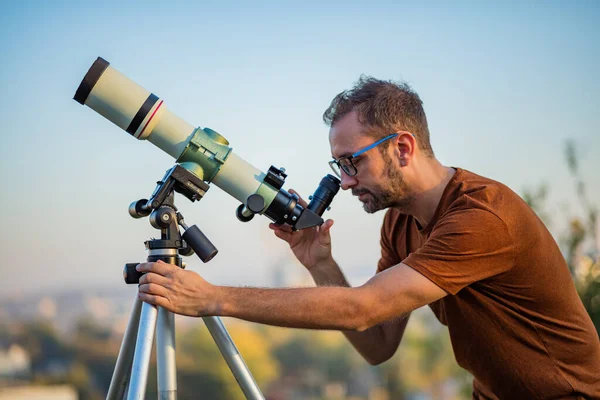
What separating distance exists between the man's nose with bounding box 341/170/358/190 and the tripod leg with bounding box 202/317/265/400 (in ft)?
1.85

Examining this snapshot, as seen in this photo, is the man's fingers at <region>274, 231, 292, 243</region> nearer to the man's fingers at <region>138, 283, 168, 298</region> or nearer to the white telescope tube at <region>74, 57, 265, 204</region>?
the white telescope tube at <region>74, 57, 265, 204</region>

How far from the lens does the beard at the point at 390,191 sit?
1.76 m

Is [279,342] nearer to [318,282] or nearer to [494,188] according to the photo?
[318,282]

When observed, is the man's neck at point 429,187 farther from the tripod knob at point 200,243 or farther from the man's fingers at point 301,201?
the tripod knob at point 200,243

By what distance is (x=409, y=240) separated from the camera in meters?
2.00

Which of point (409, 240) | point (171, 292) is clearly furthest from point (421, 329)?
point (171, 292)

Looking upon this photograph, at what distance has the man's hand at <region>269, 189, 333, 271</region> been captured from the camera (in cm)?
194

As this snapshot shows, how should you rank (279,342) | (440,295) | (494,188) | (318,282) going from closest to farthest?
(440,295)
(494,188)
(318,282)
(279,342)

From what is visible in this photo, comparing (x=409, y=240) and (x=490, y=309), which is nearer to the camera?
(x=490, y=309)

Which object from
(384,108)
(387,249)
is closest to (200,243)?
(384,108)

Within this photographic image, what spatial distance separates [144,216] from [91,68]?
1.40ft

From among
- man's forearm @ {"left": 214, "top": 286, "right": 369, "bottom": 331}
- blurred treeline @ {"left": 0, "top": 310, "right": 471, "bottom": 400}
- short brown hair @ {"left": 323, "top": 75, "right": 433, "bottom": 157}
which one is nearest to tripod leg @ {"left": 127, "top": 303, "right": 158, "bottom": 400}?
man's forearm @ {"left": 214, "top": 286, "right": 369, "bottom": 331}

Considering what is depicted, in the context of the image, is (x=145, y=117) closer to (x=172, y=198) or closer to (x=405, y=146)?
(x=172, y=198)

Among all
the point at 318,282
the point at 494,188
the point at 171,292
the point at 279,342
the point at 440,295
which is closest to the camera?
the point at 171,292
